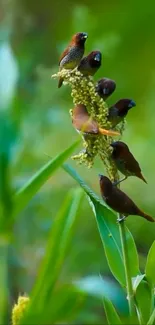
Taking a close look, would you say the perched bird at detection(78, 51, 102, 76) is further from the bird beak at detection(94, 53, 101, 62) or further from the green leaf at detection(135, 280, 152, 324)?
the green leaf at detection(135, 280, 152, 324)

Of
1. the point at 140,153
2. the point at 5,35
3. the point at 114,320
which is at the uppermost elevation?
the point at 5,35

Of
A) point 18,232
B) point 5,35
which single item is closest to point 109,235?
point 5,35

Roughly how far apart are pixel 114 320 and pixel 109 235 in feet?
0.23

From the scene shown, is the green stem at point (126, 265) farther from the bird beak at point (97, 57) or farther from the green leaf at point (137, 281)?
the bird beak at point (97, 57)

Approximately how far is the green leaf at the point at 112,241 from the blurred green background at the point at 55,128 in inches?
0.8

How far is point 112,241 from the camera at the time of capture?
49cm

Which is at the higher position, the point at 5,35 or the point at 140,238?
the point at 5,35

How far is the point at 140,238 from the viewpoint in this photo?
748 millimetres

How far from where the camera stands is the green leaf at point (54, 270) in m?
0.24

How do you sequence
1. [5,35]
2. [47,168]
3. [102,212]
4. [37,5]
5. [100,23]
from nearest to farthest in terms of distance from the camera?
1. [100,23]
2. [47,168]
3. [102,212]
4. [5,35]
5. [37,5]

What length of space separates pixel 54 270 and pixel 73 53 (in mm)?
161

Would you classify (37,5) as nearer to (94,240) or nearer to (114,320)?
(94,240)

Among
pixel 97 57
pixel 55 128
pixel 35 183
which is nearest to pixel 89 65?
pixel 97 57

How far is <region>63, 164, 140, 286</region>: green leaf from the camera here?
1.54ft
